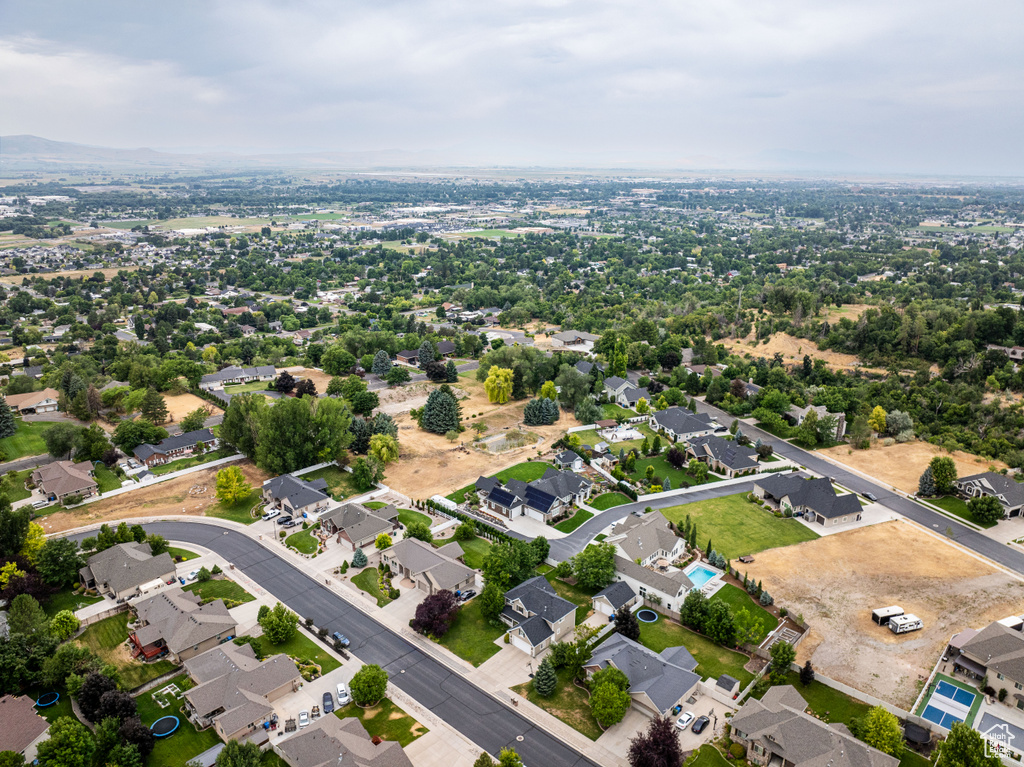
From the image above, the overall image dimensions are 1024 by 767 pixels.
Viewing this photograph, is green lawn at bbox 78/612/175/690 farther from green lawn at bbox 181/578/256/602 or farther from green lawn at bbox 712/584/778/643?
green lawn at bbox 712/584/778/643

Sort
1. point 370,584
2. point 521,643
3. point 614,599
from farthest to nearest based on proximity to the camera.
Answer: point 370,584
point 614,599
point 521,643

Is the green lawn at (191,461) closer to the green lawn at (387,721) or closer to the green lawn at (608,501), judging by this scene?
the green lawn at (387,721)

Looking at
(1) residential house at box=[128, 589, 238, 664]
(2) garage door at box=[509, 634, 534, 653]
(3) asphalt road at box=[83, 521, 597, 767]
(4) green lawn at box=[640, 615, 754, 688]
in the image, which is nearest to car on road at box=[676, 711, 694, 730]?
(4) green lawn at box=[640, 615, 754, 688]

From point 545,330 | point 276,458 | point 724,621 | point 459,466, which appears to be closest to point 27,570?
point 276,458

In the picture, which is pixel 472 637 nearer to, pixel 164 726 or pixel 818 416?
pixel 164 726

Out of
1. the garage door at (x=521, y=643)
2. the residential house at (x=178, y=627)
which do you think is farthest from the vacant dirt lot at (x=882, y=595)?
the residential house at (x=178, y=627)

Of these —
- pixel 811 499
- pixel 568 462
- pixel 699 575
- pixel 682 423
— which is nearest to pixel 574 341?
pixel 682 423

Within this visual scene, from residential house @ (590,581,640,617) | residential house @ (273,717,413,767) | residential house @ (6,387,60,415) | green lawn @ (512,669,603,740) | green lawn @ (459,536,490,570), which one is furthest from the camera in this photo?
residential house @ (6,387,60,415)
